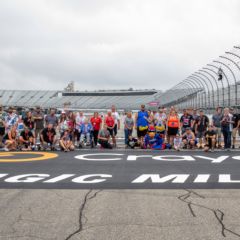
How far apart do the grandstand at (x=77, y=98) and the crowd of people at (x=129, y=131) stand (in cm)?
6788

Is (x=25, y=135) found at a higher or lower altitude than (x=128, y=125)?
lower

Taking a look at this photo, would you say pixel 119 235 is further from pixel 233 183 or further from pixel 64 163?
pixel 64 163

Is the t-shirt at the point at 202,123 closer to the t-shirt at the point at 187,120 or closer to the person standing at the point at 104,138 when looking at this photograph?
the t-shirt at the point at 187,120

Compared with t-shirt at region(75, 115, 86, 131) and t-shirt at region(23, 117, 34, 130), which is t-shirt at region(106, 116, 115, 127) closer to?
t-shirt at region(75, 115, 86, 131)

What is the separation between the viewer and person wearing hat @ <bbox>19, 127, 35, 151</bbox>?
1403 centimetres

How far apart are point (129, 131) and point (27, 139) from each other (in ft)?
11.9

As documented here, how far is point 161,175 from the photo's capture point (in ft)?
26.3

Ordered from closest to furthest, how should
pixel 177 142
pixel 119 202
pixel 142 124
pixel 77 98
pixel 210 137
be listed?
1. pixel 119 202
2. pixel 210 137
3. pixel 177 142
4. pixel 142 124
5. pixel 77 98

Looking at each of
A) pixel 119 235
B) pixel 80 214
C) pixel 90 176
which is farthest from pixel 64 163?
pixel 119 235

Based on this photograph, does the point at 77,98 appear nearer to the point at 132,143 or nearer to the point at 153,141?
the point at 132,143

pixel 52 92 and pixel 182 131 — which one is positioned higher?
pixel 52 92

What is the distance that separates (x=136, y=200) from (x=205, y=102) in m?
24.2

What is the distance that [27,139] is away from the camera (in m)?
14.1

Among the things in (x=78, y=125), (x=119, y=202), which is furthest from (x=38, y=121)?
(x=119, y=202)
